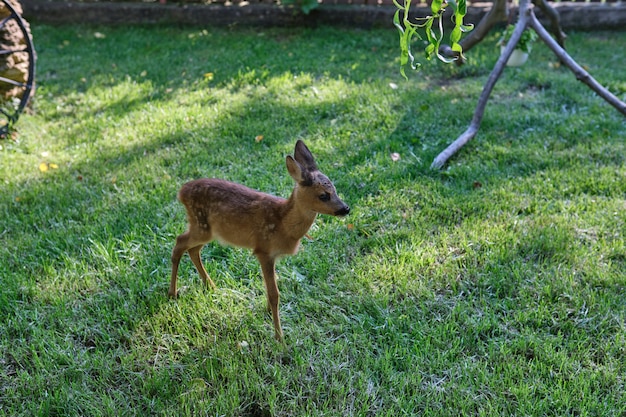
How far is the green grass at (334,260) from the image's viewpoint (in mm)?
2445

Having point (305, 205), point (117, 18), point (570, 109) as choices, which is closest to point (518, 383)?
point (305, 205)

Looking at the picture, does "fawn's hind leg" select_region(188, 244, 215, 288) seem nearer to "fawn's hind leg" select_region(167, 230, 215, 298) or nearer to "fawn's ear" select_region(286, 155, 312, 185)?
"fawn's hind leg" select_region(167, 230, 215, 298)

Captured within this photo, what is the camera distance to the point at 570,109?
5.34m

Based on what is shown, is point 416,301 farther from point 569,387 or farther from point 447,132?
point 447,132

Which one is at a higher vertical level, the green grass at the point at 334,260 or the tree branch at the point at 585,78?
the tree branch at the point at 585,78

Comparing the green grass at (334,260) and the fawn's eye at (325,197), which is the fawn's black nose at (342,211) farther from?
the green grass at (334,260)

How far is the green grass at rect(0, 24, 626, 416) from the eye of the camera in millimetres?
2445

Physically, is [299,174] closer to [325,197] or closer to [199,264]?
[325,197]

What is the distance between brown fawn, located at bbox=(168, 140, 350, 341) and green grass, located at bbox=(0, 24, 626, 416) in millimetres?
431

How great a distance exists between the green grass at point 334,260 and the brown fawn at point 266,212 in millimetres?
431

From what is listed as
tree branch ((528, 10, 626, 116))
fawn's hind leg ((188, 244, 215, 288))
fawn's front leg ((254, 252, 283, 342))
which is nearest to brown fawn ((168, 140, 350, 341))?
fawn's front leg ((254, 252, 283, 342))

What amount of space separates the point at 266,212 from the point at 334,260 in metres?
0.86

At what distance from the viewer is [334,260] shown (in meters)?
3.25

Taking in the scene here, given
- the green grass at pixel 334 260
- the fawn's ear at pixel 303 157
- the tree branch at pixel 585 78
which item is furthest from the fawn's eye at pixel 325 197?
the tree branch at pixel 585 78
